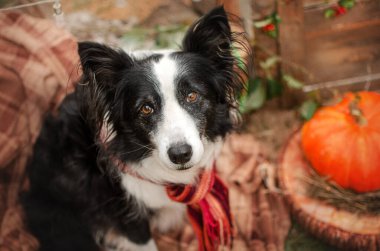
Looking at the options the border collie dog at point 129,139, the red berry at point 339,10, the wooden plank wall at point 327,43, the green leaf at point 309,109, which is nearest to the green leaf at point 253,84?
the wooden plank wall at point 327,43

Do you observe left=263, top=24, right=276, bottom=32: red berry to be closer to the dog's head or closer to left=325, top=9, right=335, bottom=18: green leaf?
left=325, top=9, right=335, bottom=18: green leaf

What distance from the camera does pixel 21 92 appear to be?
9.16 ft

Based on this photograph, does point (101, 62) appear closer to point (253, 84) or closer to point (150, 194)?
point (150, 194)

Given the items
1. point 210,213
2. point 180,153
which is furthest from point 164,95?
point 210,213

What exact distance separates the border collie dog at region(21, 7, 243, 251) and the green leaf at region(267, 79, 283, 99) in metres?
1.11

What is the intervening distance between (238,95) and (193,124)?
453 mm

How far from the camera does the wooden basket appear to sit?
2.60 m

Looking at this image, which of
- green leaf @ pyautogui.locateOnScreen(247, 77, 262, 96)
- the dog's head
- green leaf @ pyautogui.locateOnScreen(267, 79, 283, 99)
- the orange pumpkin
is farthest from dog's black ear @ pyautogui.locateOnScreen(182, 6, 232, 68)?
green leaf @ pyautogui.locateOnScreen(267, 79, 283, 99)

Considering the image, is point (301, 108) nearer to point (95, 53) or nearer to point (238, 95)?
point (238, 95)

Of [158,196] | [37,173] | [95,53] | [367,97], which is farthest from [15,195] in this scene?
[367,97]

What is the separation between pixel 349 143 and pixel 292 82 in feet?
2.53

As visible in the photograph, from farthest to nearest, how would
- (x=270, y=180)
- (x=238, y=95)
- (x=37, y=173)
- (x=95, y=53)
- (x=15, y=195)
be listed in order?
(x=270, y=180)
(x=15, y=195)
(x=37, y=173)
(x=238, y=95)
(x=95, y=53)

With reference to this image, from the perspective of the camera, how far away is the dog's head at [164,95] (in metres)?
2.03

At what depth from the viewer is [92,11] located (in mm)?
3646
